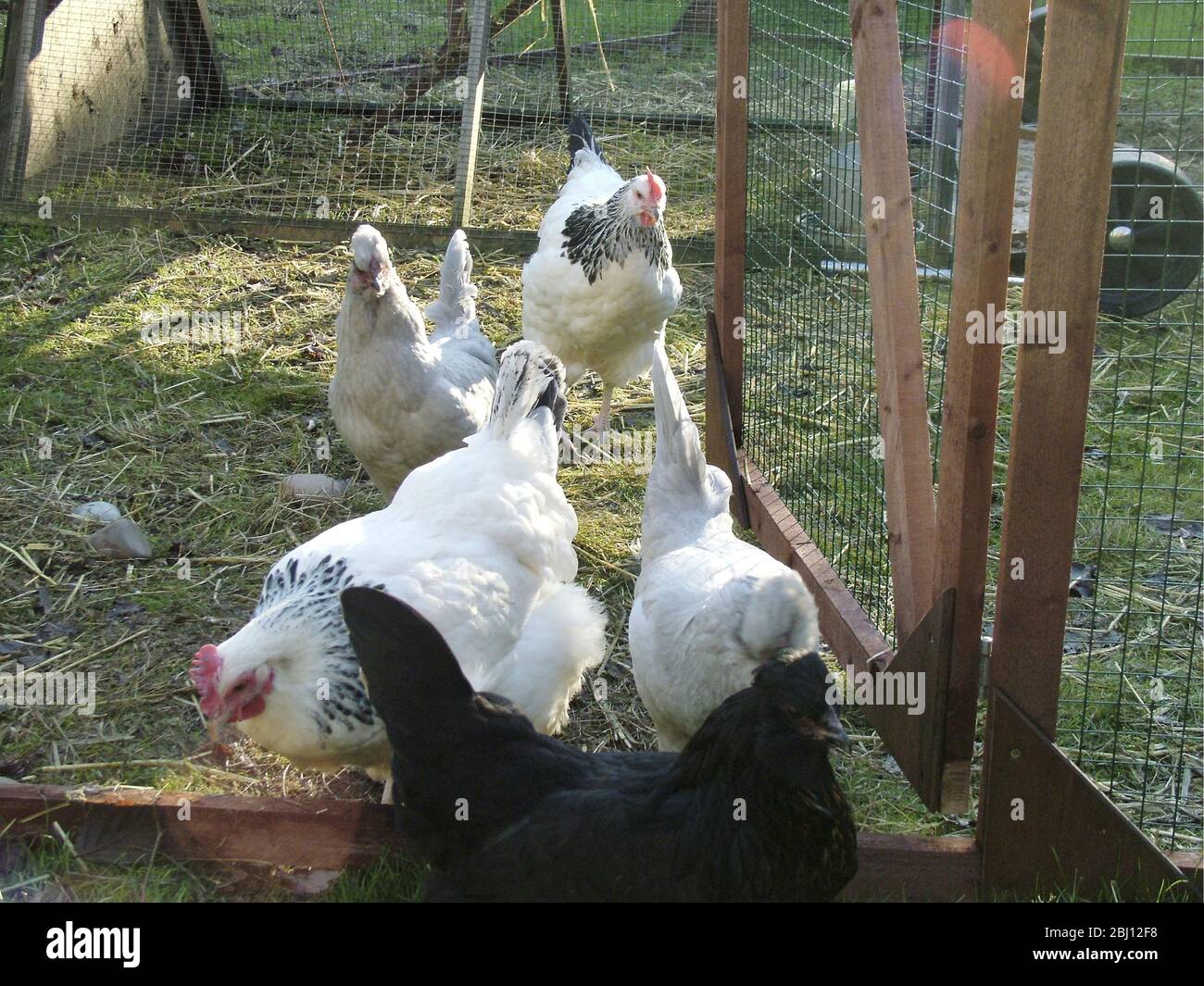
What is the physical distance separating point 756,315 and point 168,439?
2.65 m

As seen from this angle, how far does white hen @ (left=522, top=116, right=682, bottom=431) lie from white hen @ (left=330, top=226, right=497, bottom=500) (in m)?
0.85

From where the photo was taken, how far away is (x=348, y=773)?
3.22 m

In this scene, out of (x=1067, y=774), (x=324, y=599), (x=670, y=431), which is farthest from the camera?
(x=670, y=431)

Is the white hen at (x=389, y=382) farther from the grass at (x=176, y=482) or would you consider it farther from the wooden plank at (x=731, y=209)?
the wooden plank at (x=731, y=209)

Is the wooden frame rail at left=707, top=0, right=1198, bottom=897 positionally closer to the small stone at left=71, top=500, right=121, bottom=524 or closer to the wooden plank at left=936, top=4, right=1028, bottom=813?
the wooden plank at left=936, top=4, right=1028, bottom=813

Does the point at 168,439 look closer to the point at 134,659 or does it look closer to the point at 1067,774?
the point at 134,659

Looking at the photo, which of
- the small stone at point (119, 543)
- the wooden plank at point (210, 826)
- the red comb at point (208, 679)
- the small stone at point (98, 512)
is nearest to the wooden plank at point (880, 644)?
the wooden plank at point (210, 826)

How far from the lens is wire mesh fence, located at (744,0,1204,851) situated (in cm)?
313

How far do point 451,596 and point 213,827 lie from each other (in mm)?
797

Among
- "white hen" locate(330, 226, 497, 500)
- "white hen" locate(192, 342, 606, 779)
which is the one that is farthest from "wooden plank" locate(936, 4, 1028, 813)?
"white hen" locate(330, 226, 497, 500)

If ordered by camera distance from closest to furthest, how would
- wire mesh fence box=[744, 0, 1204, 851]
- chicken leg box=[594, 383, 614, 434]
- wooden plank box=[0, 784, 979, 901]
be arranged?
wooden plank box=[0, 784, 979, 901], wire mesh fence box=[744, 0, 1204, 851], chicken leg box=[594, 383, 614, 434]

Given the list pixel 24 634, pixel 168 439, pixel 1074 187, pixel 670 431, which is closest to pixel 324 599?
pixel 670 431

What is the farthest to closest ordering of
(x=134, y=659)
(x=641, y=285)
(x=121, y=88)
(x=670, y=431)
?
(x=121, y=88) → (x=641, y=285) → (x=134, y=659) → (x=670, y=431)

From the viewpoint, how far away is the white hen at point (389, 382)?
385 cm
